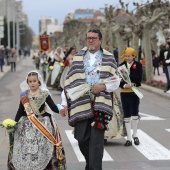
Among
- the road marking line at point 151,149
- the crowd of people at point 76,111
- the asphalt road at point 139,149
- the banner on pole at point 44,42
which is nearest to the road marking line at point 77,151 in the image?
the asphalt road at point 139,149

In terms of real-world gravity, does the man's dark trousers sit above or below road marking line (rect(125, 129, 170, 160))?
above

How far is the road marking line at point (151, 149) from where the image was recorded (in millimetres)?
8742

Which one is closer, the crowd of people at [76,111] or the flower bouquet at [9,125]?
the crowd of people at [76,111]

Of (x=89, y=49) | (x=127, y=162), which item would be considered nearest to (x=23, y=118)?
(x=89, y=49)

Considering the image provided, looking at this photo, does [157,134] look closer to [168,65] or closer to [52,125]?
[52,125]

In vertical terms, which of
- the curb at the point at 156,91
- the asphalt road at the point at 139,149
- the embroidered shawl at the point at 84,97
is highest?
the embroidered shawl at the point at 84,97

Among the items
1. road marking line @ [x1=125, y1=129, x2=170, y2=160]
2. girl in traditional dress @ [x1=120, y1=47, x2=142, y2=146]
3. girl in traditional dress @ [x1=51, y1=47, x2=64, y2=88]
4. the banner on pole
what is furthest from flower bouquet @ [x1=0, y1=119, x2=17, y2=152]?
the banner on pole

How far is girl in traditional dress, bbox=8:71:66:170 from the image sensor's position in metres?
6.72

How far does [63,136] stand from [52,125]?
3.70 metres

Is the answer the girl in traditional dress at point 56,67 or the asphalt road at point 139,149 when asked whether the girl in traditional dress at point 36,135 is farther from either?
the girl in traditional dress at point 56,67

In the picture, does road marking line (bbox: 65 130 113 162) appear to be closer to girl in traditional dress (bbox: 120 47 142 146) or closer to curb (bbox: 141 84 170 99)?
girl in traditional dress (bbox: 120 47 142 146)

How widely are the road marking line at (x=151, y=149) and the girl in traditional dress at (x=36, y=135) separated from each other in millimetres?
2196

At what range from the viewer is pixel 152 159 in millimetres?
8516

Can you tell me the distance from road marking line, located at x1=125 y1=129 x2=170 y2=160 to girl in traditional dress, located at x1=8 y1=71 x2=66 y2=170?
86.5 inches
